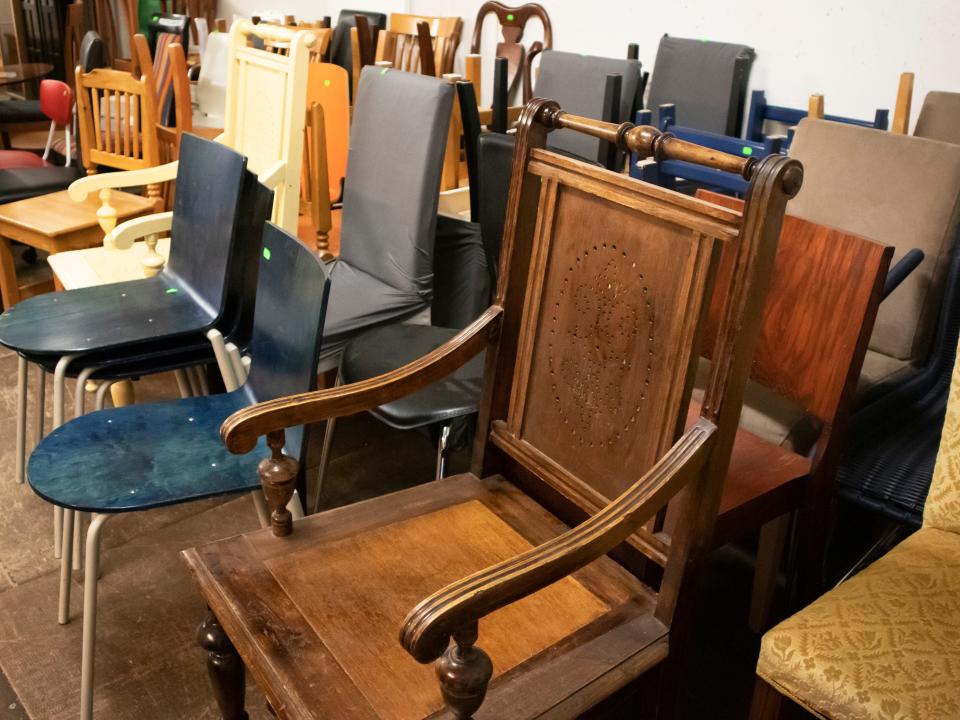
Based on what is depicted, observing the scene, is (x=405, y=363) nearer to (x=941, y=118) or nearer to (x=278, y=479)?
(x=278, y=479)

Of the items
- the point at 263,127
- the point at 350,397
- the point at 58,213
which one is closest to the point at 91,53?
the point at 58,213

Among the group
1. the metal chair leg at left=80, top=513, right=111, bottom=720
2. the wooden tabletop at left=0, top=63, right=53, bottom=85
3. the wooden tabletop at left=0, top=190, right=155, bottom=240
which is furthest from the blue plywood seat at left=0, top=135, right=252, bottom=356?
the wooden tabletop at left=0, top=63, right=53, bottom=85

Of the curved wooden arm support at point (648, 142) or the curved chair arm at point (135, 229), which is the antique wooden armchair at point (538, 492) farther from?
the curved chair arm at point (135, 229)

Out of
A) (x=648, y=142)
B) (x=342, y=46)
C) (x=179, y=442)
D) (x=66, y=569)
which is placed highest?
(x=342, y=46)

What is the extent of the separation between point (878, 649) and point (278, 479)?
→ 2.39 ft

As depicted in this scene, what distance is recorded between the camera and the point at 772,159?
2.60 feet

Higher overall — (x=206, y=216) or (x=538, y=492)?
(x=206, y=216)

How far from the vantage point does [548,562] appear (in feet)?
2.56

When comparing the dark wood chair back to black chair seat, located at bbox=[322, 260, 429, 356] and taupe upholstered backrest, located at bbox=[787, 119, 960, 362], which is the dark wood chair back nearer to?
taupe upholstered backrest, located at bbox=[787, 119, 960, 362]

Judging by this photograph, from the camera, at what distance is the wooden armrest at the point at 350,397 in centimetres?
100

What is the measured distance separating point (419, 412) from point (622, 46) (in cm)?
320

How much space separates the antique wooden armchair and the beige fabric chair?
141 millimetres

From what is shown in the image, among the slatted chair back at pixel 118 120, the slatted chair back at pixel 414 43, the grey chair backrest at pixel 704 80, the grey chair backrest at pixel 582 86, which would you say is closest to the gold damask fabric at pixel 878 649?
the grey chair backrest at pixel 582 86

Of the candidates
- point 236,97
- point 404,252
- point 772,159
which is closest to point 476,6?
point 236,97
